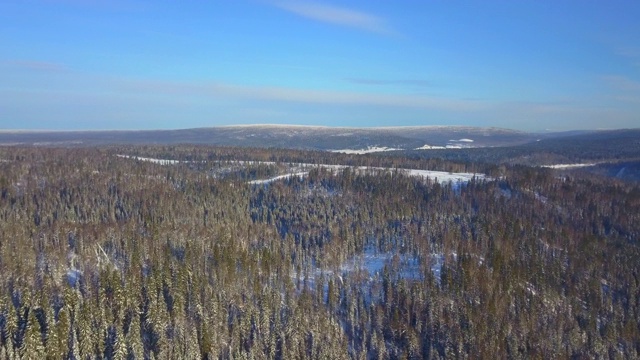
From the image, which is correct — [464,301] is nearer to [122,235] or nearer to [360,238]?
[360,238]

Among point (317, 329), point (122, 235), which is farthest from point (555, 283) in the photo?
point (122, 235)

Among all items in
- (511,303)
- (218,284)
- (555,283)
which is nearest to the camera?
(218,284)

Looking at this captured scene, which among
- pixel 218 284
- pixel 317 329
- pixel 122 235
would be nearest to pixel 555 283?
pixel 317 329

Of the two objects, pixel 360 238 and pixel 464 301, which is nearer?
pixel 464 301

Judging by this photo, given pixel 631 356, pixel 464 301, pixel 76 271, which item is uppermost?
pixel 76 271

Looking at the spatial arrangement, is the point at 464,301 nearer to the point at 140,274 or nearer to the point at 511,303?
the point at 511,303

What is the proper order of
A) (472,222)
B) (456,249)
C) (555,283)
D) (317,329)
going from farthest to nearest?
1. (472,222)
2. (456,249)
3. (555,283)
4. (317,329)

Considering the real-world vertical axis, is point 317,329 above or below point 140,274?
below
